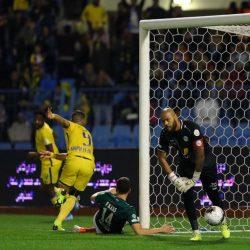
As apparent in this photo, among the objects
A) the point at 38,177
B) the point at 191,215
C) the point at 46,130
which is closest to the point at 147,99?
the point at 191,215

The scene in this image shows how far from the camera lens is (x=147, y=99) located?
13.8 meters

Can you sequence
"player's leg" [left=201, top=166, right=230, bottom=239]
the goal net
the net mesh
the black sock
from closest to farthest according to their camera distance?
the black sock, "player's leg" [left=201, top=166, right=230, bottom=239], the goal net, the net mesh

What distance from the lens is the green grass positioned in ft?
37.2

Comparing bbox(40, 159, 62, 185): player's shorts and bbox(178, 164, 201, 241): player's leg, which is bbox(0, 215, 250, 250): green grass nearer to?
bbox(178, 164, 201, 241): player's leg

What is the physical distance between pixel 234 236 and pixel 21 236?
8.79ft

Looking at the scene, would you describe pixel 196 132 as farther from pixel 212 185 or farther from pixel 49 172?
pixel 49 172

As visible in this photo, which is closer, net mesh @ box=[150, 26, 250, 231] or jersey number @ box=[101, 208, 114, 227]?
jersey number @ box=[101, 208, 114, 227]

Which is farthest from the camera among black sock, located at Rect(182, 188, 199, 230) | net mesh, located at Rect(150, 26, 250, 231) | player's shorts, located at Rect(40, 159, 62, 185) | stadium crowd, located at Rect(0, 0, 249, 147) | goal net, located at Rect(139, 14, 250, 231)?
stadium crowd, located at Rect(0, 0, 249, 147)

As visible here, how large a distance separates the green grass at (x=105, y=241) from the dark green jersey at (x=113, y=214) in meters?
0.19

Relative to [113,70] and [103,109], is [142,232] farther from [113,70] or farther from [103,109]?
[113,70]

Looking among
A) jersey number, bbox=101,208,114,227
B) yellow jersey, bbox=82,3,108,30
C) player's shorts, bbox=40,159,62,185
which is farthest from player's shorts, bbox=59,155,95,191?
yellow jersey, bbox=82,3,108,30

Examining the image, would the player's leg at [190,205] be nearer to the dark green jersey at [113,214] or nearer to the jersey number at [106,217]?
the dark green jersey at [113,214]

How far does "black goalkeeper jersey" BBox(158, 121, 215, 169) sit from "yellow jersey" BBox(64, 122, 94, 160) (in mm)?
2585

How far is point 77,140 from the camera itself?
15.1 metres
